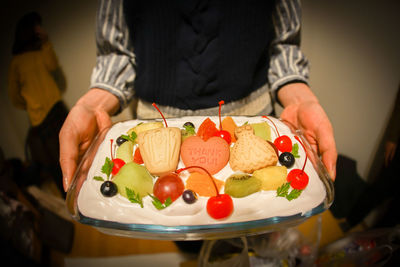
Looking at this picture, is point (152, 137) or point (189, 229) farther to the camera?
point (152, 137)

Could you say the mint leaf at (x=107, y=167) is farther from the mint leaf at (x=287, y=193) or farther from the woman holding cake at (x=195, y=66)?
the mint leaf at (x=287, y=193)

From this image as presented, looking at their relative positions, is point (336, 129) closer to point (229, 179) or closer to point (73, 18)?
point (229, 179)

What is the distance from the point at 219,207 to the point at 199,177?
108 mm

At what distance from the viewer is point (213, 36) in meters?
0.77

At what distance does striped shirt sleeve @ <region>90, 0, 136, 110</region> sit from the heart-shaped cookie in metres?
0.36

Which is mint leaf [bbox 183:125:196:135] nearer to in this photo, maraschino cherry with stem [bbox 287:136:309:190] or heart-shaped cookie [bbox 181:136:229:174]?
heart-shaped cookie [bbox 181:136:229:174]

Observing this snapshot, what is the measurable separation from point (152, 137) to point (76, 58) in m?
0.38

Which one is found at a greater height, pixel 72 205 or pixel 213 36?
pixel 213 36

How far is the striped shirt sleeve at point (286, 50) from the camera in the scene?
853 millimetres

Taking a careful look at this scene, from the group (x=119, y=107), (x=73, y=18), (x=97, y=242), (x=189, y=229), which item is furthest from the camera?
(x=97, y=242)

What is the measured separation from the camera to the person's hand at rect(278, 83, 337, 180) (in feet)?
2.49

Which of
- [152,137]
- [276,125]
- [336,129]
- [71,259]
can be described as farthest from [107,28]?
[336,129]

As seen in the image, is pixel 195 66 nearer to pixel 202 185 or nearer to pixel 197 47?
pixel 197 47

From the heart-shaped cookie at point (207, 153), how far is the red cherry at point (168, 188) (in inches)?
3.5
